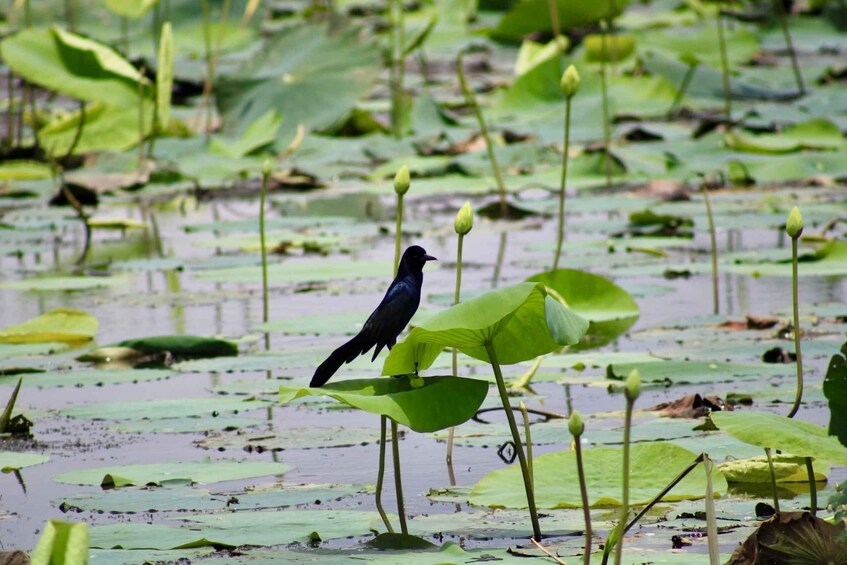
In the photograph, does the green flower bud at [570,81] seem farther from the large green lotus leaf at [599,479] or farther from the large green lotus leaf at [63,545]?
the large green lotus leaf at [63,545]

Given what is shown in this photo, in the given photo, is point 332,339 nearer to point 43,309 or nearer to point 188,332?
point 188,332

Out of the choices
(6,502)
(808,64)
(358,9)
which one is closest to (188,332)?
(6,502)

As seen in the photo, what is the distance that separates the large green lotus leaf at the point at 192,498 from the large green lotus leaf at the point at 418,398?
1.22ft

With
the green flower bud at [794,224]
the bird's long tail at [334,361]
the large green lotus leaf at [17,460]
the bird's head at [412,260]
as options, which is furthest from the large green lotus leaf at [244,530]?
the green flower bud at [794,224]

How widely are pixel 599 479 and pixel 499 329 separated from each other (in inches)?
16.5

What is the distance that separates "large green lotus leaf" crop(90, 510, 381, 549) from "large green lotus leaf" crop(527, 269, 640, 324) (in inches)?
72.5

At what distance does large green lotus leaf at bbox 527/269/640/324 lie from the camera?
4.03 m

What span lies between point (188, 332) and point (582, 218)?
2740 millimetres

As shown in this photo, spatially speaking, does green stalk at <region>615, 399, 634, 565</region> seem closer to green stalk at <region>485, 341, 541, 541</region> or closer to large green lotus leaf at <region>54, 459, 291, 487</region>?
green stalk at <region>485, 341, 541, 541</region>

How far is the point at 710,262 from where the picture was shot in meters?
4.93

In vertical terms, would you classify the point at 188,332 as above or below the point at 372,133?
below

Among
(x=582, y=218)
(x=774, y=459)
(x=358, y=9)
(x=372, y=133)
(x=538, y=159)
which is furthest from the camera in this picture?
(x=358, y=9)

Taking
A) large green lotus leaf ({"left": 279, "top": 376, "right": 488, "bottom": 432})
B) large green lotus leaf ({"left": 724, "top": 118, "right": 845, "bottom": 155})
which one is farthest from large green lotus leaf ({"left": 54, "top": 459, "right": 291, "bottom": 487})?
large green lotus leaf ({"left": 724, "top": 118, "right": 845, "bottom": 155})

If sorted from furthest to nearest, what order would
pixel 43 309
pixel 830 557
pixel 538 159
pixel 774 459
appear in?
pixel 538 159 → pixel 43 309 → pixel 774 459 → pixel 830 557
